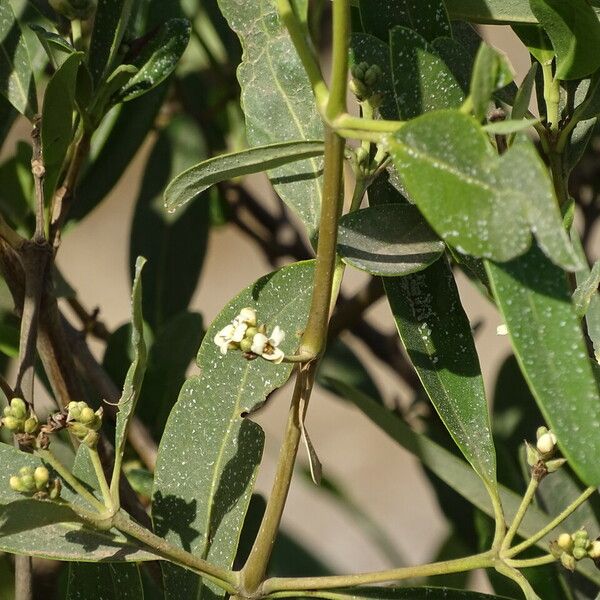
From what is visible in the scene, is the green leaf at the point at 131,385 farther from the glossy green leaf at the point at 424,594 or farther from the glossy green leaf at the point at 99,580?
the glossy green leaf at the point at 424,594

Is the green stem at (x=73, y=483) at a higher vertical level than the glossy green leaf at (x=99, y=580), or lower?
higher

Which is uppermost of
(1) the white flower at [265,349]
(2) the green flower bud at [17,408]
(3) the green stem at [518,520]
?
(1) the white flower at [265,349]

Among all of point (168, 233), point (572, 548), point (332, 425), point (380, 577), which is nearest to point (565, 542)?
point (572, 548)

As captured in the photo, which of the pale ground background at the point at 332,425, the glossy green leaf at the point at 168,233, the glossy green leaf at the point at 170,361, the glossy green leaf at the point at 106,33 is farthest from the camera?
the pale ground background at the point at 332,425

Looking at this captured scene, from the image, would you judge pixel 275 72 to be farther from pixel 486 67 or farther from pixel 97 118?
pixel 486 67

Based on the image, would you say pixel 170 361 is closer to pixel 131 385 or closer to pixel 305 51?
pixel 131 385

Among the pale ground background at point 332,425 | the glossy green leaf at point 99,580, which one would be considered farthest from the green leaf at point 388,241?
the pale ground background at point 332,425

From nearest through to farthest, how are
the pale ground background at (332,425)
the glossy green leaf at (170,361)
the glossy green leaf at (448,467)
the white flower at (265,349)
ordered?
the white flower at (265,349)
the glossy green leaf at (448,467)
the glossy green leaf at (170,361)
the pale ground background at (332,425)
